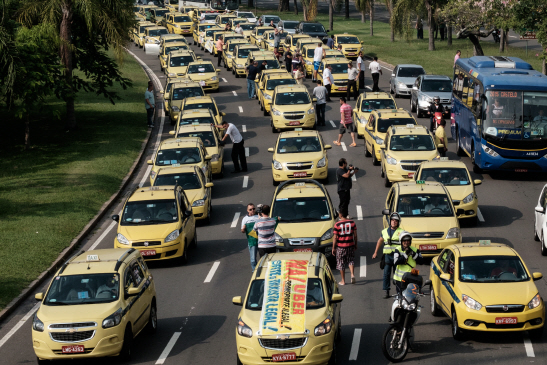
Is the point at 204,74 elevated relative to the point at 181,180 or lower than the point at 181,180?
elevated

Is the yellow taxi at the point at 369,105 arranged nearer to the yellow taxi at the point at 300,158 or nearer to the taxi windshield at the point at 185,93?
the yellow taxi at the point at 300,158

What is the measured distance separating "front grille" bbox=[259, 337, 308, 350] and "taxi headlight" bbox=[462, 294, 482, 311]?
3300 mm

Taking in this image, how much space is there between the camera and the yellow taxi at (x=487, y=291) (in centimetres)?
1438

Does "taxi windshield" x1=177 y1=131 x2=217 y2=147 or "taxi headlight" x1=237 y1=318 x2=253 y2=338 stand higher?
"taxi headlight" x1=237 y1=318 x2=253 y2=338

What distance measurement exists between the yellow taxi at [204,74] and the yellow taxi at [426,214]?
25.7 metres

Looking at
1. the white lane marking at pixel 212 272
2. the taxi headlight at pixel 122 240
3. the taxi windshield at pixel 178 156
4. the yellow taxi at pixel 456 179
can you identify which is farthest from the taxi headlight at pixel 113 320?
the taxi windshield at pixel 178 156

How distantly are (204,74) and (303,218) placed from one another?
88.1 ft

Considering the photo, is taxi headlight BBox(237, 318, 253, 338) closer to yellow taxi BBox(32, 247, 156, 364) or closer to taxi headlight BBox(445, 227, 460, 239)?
yellow taxi BBox(32, 247, 156, 364)

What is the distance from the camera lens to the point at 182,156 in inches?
1091

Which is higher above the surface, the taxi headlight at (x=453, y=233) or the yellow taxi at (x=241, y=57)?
the yellow taxi at (x=241, y=57)

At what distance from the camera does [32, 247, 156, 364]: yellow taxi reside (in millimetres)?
13992

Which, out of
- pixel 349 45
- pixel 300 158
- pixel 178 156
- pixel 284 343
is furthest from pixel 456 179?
pixel 349 45

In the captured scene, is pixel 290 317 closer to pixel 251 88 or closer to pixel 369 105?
pixel 369 105

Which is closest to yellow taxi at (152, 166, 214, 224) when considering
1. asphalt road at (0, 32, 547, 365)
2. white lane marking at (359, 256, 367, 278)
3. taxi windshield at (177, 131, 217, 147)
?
asphalt road at (0, 32, 547, 365)
